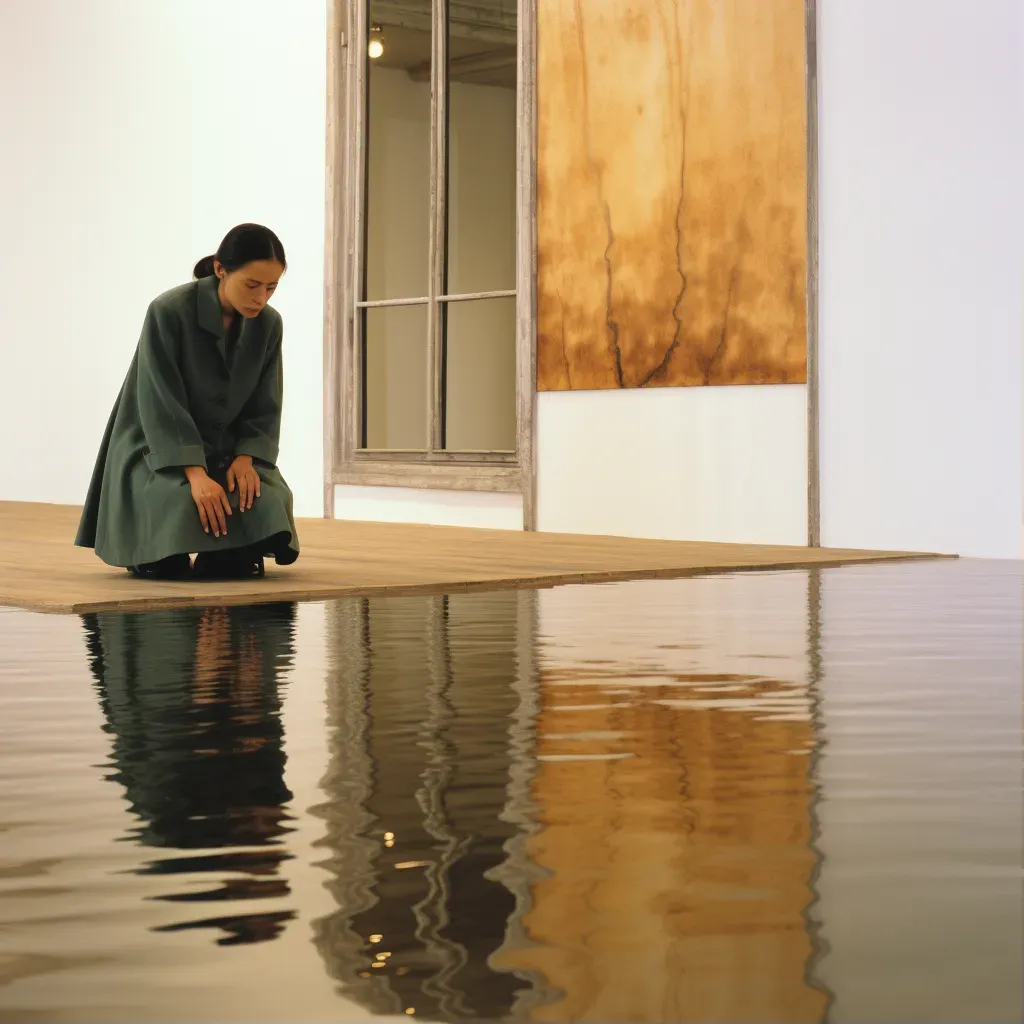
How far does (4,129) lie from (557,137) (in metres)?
4.33

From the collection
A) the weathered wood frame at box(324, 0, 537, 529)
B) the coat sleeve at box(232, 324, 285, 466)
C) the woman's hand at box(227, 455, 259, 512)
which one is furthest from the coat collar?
the weathered wood frame at box(324, 0, 537, 529)

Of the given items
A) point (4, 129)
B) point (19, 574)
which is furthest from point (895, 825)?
point (4, 129)

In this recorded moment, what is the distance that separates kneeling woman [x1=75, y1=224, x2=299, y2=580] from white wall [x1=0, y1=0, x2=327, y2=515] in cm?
329

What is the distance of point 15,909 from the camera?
3.54 feet

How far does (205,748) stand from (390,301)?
519 cm

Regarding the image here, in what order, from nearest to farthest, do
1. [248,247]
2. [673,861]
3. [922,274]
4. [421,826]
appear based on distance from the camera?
[673,861], [421,826], [248,247], [922,274]

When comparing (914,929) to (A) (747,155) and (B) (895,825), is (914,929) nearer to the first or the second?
(B) (895,825)

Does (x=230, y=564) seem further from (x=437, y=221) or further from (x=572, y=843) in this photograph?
(x=437, y=221)

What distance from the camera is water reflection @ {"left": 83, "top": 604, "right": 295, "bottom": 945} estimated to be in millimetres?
1156

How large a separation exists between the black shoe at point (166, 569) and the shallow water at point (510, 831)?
3.84ft

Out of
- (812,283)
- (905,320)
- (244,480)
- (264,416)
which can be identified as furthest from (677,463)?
(244,480)

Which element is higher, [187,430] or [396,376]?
[396,376]

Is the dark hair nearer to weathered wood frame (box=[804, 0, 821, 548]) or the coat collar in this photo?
the coat collar

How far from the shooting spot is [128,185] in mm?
8297
